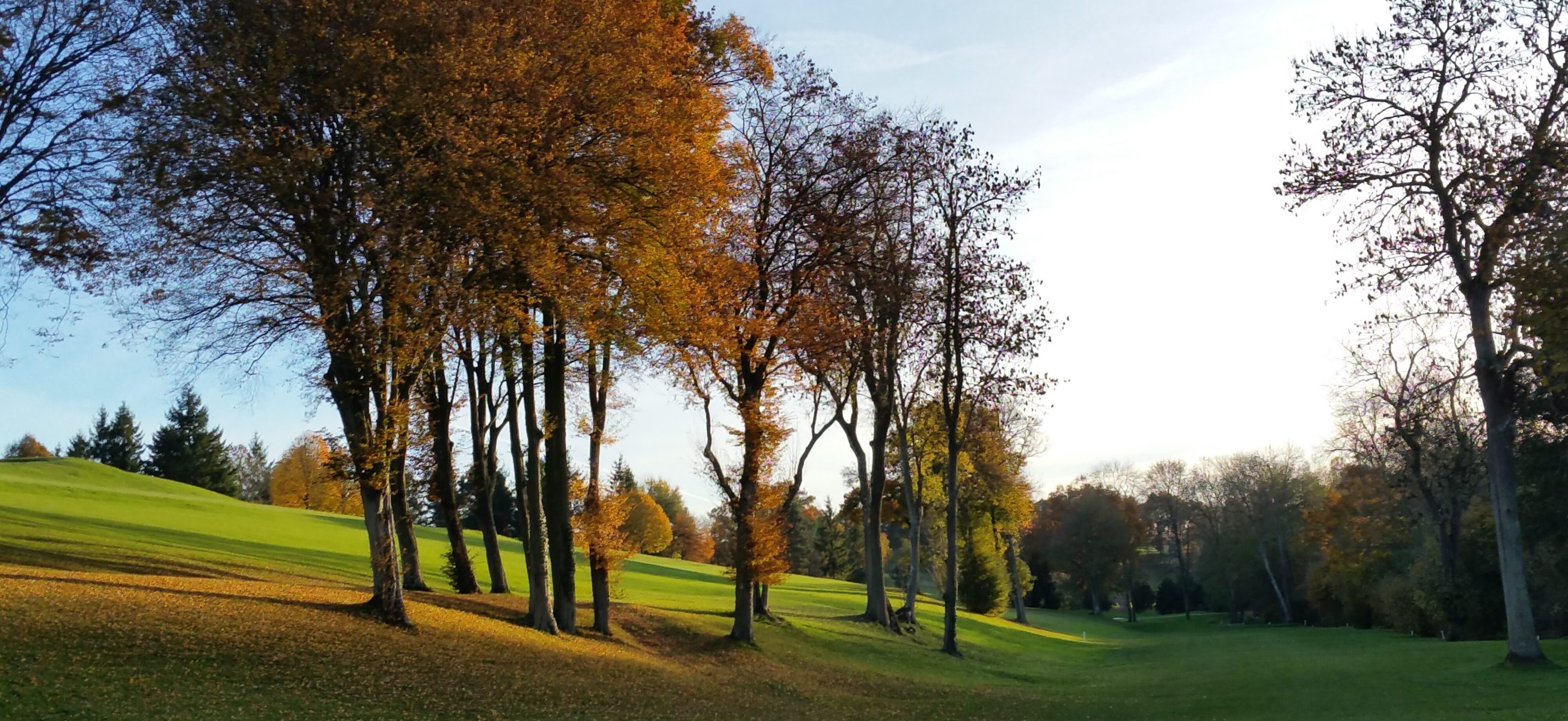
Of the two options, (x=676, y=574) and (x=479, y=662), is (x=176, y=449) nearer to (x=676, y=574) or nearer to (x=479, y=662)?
(x=676, y=574)

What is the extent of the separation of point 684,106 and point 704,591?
28.3 metres

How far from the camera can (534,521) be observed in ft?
67.4

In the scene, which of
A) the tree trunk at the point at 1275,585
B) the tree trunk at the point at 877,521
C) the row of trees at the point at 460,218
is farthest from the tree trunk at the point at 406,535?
the tree trunk at the point at 1275,585

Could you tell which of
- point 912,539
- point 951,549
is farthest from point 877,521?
point 912,539

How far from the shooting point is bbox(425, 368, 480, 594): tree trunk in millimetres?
22797

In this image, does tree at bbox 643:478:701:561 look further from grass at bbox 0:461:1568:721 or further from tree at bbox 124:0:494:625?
tree at bbox 124:0:494:625

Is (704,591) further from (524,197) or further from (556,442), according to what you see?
(524,197)

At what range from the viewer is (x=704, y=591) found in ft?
141

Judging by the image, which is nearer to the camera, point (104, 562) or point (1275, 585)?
point (104, 562)

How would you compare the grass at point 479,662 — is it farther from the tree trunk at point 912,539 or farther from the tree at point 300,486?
the tree at point 300,486

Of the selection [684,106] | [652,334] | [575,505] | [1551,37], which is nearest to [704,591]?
[575,505]

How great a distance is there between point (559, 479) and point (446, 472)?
4.09 meters

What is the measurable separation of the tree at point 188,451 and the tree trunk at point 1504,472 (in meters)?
75.5

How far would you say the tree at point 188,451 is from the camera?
71.1 metres
